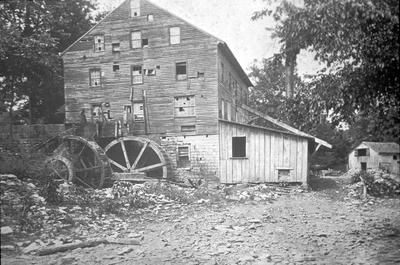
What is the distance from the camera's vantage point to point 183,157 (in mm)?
18688

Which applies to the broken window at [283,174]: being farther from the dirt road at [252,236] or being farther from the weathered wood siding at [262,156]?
the dirt road at [252,236]

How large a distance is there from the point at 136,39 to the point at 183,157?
7.27 m

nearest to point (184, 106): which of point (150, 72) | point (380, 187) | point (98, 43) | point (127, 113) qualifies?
point (150, 72)

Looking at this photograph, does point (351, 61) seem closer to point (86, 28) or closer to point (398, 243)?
point (398, 243)

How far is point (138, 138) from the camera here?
17766 millimetres

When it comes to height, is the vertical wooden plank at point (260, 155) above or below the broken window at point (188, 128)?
below

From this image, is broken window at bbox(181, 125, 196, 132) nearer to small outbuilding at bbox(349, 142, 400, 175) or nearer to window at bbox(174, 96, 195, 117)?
window at bbox(174, 96, 195, 117)

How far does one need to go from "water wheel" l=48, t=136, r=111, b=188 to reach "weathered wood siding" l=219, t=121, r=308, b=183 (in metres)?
6.12

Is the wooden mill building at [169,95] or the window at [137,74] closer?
the wooden mill building at [169,95]

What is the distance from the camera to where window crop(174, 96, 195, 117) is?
18.4m

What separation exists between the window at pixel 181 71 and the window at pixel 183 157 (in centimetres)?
392

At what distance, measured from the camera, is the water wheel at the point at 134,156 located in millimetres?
17641

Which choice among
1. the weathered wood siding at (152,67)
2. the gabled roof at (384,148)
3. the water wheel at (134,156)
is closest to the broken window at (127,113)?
the weathered wood siding at (152,67)

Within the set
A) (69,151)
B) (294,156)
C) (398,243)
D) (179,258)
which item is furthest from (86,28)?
(398,243)
